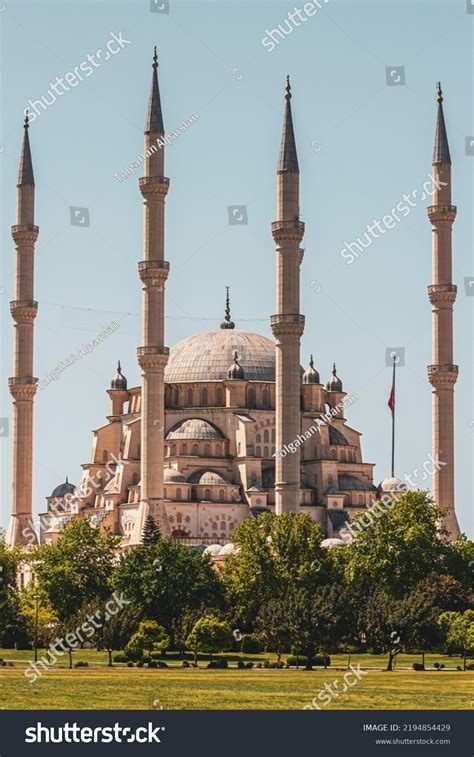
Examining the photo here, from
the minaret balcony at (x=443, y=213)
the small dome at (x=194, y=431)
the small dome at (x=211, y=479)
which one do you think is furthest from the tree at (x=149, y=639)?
the small dome at (x=194, y=431)

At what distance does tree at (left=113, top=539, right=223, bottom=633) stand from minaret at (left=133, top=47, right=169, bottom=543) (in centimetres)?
1080

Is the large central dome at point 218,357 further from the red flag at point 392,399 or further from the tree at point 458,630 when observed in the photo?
the tree at point 458,630

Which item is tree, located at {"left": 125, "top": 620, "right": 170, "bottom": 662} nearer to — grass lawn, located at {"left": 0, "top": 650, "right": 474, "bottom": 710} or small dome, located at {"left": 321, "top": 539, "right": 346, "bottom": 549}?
grass lawn, located at {"left": 0, "top": 650, "right": 474, "bottom": 710}

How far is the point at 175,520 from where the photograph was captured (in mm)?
103250

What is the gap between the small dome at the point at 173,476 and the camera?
343 ft

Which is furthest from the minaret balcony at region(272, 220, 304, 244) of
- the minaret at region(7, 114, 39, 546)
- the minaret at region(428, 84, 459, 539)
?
the minaret at region(7, 114, 39, 546)

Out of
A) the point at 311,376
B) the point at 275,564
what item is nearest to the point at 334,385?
the point at 311,376

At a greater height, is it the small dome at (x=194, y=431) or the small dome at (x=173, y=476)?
the small dome at (x=194, y=431)

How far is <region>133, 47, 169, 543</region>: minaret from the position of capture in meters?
88.6

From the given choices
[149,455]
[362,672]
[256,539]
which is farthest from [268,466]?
[362,672]

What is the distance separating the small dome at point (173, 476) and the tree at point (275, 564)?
981 inches

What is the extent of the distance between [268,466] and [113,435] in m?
11.8

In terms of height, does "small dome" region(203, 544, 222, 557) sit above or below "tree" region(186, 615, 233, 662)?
above
